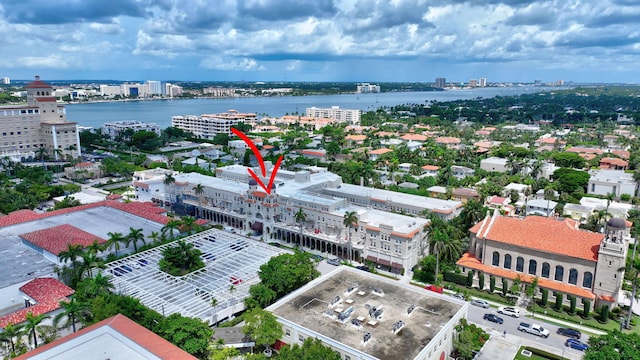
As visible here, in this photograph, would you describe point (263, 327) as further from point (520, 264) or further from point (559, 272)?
point (559, 272)

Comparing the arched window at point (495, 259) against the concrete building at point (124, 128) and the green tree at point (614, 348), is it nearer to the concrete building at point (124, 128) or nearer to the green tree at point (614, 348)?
the green tree at point (614, 348)

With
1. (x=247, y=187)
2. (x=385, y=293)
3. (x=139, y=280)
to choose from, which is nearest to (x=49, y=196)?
(x=247, y=187)

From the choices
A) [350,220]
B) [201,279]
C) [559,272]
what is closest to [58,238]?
[201,279]

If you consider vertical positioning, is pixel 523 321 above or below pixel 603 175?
below

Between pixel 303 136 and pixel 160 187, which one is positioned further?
pixel 303 136

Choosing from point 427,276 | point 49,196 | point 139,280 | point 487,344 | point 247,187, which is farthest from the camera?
point 49,196

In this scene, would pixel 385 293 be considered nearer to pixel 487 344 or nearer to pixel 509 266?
pixel 487 344

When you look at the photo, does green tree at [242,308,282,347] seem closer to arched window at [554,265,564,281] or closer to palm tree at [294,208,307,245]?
palm tree at [294,208,307,245]
